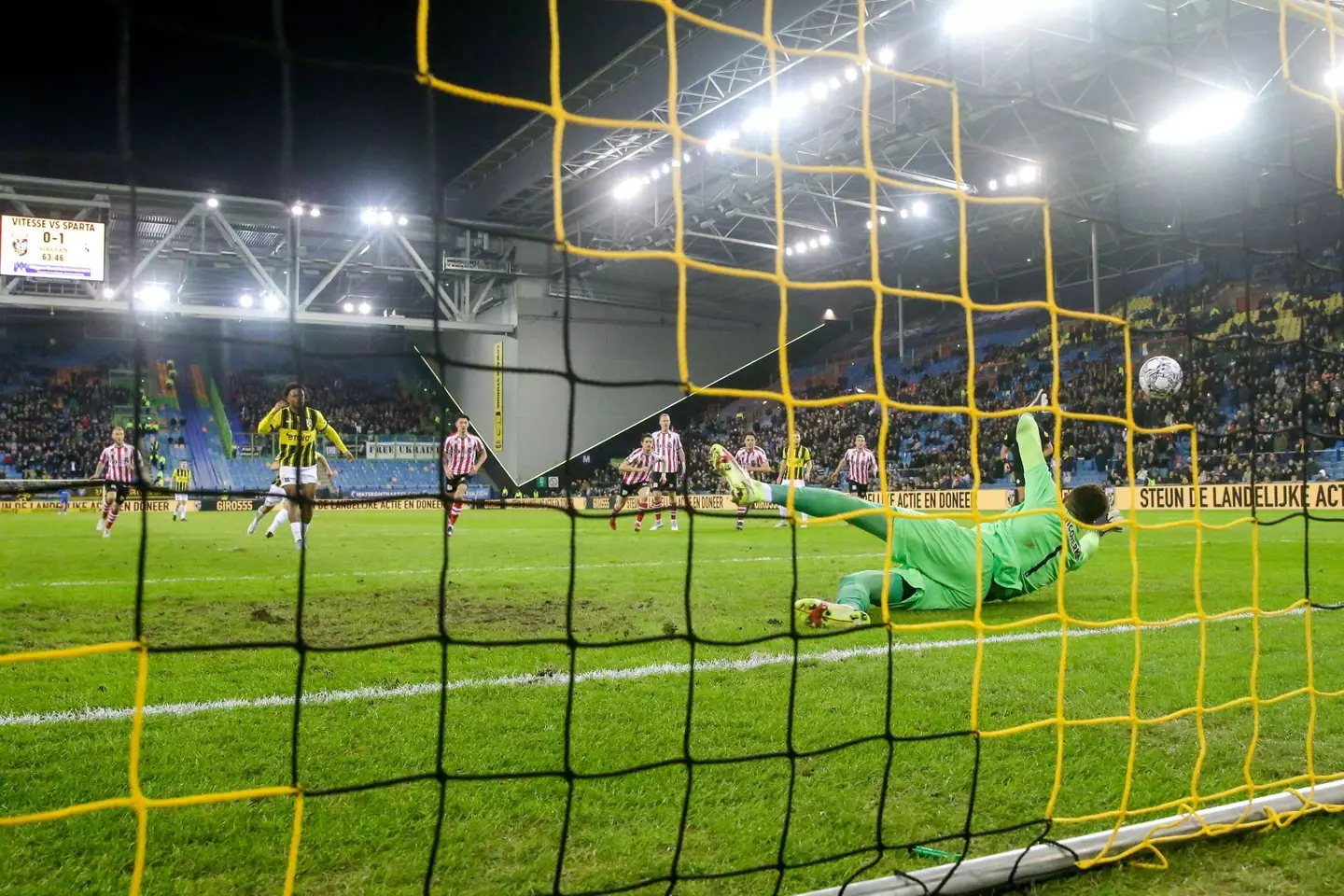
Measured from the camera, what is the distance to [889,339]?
2634cm

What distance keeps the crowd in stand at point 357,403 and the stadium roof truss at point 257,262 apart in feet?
8.07

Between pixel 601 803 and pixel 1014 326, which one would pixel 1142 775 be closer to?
pixel 601 803

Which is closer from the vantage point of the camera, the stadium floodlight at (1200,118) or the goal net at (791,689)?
the goal net at (791,689)

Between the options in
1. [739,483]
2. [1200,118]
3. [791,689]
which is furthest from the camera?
[1200,118]

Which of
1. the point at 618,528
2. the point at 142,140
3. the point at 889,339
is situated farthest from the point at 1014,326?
the point at 142,140

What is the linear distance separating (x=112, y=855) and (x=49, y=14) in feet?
47.5

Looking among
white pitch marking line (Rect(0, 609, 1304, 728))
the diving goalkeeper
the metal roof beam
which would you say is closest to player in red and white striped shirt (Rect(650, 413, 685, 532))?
the metal roof beam

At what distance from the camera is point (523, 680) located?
3.45 meters

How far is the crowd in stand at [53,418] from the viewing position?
23.0 metres

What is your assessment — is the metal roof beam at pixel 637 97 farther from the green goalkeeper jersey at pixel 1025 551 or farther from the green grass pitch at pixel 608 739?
the green grass pitch at pixel 608 739

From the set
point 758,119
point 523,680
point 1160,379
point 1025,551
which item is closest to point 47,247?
point 758,119

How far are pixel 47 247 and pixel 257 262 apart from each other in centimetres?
351

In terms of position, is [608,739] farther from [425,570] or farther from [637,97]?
[637,97]

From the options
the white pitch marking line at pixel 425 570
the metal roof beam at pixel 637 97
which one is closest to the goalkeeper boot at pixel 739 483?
the white pitch marking line at pixel 425 570
